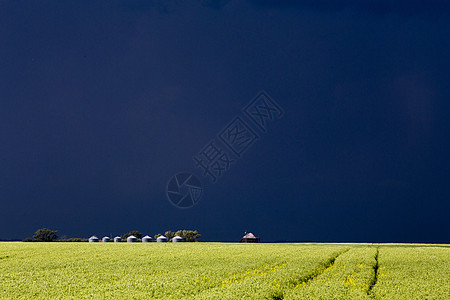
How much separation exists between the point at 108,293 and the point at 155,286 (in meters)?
3.20

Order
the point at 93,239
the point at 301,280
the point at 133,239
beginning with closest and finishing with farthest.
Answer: the point at 301,280 < the point at 93,239 < the point at 133,239

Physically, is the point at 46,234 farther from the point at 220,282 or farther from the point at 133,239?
the point at 220,282

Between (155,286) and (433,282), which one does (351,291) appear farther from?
(155,286)

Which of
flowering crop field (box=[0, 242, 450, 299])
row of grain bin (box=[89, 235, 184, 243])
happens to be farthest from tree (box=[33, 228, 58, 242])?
flowering crop field (box=[0, 242, 450, 299])

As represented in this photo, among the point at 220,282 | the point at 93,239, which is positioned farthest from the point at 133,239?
the point at 220,282

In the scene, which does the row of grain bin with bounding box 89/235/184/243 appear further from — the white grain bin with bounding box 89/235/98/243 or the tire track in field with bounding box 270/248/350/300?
the tire track in field with bounding box 270/248/350/300

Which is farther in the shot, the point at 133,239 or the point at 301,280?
the point at 133,239

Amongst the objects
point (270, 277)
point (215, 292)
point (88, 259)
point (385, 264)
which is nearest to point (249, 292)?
point (215, 292)

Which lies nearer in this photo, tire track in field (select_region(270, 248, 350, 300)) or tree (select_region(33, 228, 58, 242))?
tire track in field (select_region(270, 248, 350, 300))

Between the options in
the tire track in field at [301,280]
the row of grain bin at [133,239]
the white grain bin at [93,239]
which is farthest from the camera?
the white grain bin at [93,239]

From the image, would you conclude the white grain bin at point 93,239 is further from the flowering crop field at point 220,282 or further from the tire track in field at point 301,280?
the tire track in field at point 301,280

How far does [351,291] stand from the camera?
22.9 m

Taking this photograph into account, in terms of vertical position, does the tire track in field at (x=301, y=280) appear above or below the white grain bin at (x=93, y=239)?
below

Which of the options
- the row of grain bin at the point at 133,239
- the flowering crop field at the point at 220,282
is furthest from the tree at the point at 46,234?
the flowering crop field at the point at 220,282
